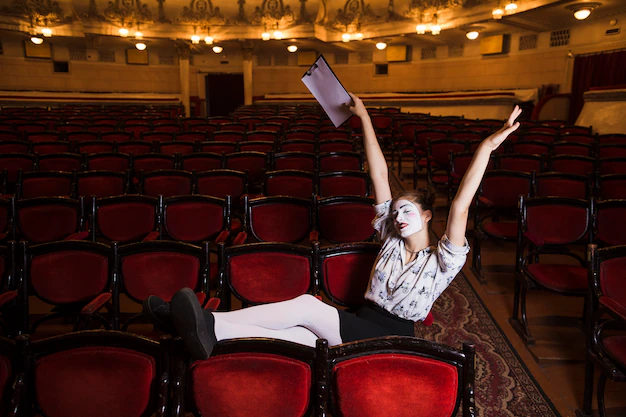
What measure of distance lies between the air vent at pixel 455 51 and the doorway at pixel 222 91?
27.6 ft

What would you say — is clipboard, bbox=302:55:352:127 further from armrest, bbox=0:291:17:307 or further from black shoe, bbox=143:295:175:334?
armrest, bbox=0:291:17:307

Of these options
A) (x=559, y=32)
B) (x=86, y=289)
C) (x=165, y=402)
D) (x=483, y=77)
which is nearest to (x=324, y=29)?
(x=483, y=77)

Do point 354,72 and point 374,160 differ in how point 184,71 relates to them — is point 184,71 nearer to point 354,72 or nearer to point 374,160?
point 354,72

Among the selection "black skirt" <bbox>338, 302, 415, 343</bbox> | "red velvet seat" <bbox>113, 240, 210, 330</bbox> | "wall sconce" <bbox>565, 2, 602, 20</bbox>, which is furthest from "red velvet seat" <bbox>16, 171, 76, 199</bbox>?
"wall sconce" <bbox>565, 2, 602, 20</bbox>

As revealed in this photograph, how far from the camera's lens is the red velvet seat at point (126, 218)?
134 inches

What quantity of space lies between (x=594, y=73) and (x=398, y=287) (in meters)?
11.7

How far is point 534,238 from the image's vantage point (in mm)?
3084

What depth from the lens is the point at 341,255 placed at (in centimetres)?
245

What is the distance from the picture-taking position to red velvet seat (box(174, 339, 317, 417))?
148 centimetres

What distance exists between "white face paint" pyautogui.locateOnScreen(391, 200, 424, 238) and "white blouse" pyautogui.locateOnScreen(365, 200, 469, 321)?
100mm

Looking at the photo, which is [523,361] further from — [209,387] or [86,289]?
[86,289]

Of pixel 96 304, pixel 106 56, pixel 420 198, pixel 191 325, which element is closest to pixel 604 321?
pixel 420 198

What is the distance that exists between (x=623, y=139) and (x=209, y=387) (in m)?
6.72

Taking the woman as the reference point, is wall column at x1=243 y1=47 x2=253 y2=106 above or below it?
above
